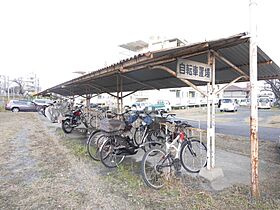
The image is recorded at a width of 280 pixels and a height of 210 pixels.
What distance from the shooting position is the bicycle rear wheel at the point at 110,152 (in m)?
4.86

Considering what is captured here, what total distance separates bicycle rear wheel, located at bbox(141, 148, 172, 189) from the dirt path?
28.4 inches

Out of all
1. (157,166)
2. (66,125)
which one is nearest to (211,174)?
(157,166)

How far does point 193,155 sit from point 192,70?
5.96 feet

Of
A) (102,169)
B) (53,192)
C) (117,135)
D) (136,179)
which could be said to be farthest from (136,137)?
(53,192)

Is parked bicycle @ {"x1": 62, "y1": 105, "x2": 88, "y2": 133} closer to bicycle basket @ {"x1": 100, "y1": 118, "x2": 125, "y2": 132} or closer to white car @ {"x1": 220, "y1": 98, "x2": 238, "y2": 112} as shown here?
bicycle basket @ {"x1": 100, "y1": 118, "x2": 125, "y2": 132}

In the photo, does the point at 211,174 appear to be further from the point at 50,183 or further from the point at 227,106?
the point at 227,106

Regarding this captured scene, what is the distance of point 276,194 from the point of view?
136 inches

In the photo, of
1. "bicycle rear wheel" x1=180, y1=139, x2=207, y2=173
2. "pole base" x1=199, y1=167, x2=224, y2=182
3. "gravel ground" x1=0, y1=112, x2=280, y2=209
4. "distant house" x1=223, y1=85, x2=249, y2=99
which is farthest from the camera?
"distant house" x1=223, y1=85, x2=249, y2=99

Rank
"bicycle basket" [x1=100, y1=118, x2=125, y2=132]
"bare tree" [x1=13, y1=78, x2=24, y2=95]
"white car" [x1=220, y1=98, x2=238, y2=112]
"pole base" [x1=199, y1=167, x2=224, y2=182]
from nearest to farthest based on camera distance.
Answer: "pole base" [x1=199, y1=167, x2=224, y2=182]
"bicycle basket" [x1=100, y1=118, x2=125, y2=132]
"white car" [x1=220, y1=98, x2=238, y2=112]
"bare tree" [x1=13, y1=78, x2=24, y2=95]

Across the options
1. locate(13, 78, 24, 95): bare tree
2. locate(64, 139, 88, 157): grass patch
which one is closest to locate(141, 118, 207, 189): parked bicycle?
locate(64, 139, 88, 157): grass patch

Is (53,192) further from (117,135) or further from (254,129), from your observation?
(254,129)

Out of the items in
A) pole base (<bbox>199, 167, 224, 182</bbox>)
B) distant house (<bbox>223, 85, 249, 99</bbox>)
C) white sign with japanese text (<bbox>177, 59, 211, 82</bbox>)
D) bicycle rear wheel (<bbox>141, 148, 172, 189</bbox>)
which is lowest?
pole base (<bbox>199, 167, 224, 182</bbox>)

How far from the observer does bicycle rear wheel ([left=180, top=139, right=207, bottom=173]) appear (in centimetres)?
449

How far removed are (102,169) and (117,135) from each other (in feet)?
2.52
